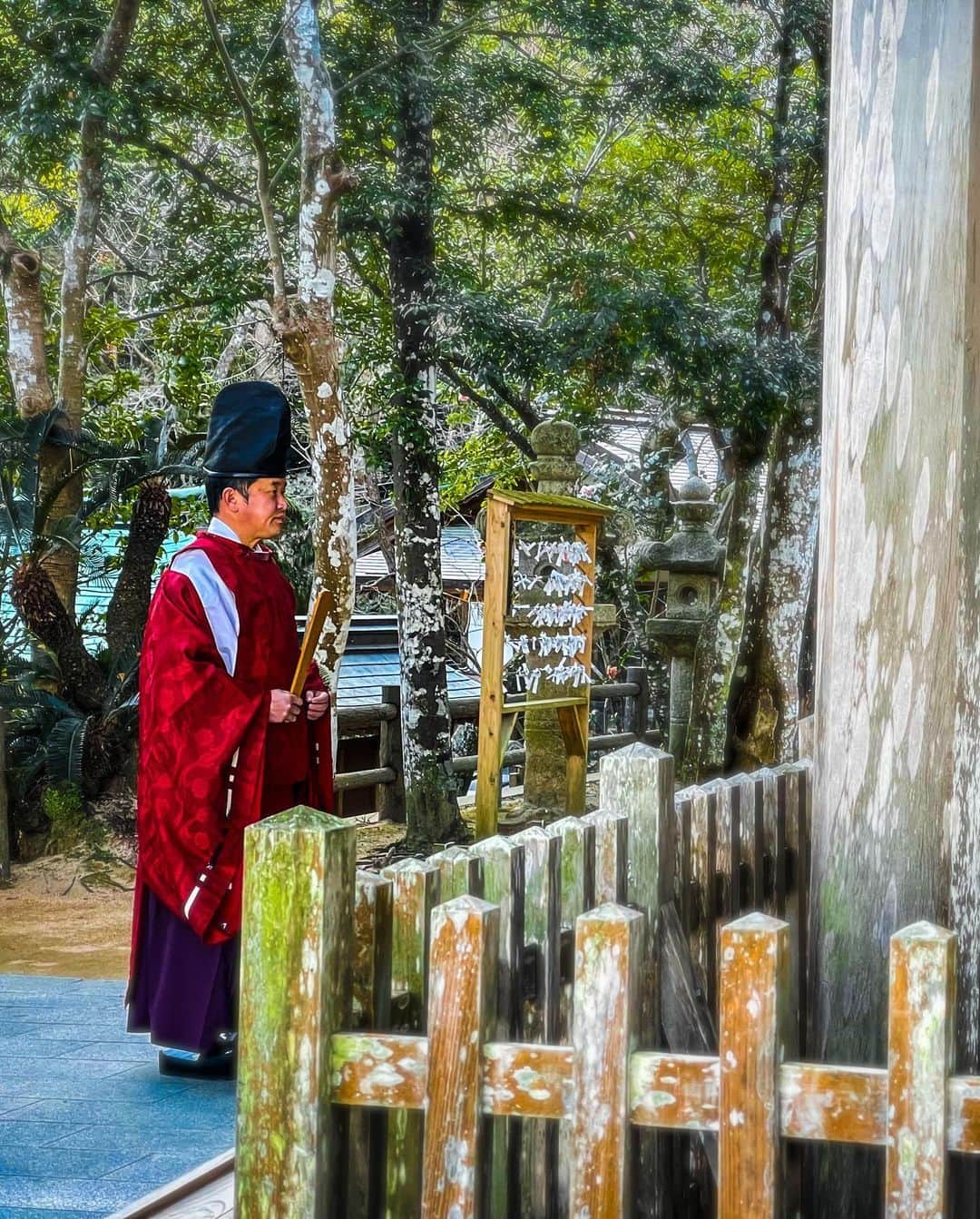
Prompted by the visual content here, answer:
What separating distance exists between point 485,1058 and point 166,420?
935 centimetres

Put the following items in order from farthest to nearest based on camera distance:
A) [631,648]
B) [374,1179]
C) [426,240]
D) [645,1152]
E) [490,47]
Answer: [631,648] < [490,47] < [426,240] < [645,1152] < [374,1179]

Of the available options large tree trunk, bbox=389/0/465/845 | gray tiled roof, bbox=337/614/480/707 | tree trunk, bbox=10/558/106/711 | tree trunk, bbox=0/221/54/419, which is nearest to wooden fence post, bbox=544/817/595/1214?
large tree trunk, bbox=389/0/465/845

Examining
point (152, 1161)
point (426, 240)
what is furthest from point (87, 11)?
point (152, 1161)

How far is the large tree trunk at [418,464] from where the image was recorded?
976 centimetres

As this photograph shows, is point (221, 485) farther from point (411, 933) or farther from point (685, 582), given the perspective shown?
point (685, 582)

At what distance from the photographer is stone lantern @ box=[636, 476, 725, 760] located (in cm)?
1150

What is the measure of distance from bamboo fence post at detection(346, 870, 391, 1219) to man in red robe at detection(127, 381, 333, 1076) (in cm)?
237

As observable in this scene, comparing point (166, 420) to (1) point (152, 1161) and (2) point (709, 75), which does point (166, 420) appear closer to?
(2) point (709, 75)

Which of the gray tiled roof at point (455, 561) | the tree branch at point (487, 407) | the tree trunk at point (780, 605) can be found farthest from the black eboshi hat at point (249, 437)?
the gray tiled roof at point (455, 561)

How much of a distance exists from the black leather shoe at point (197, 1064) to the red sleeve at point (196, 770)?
348 millimetres

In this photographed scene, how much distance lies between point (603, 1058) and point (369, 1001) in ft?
1.32

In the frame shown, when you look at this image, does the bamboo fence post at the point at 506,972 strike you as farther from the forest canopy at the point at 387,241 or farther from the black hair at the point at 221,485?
the forest canopy at the point at 387,241

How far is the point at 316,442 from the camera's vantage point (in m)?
8.13

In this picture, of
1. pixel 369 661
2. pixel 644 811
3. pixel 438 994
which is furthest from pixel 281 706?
pixel 369 661
